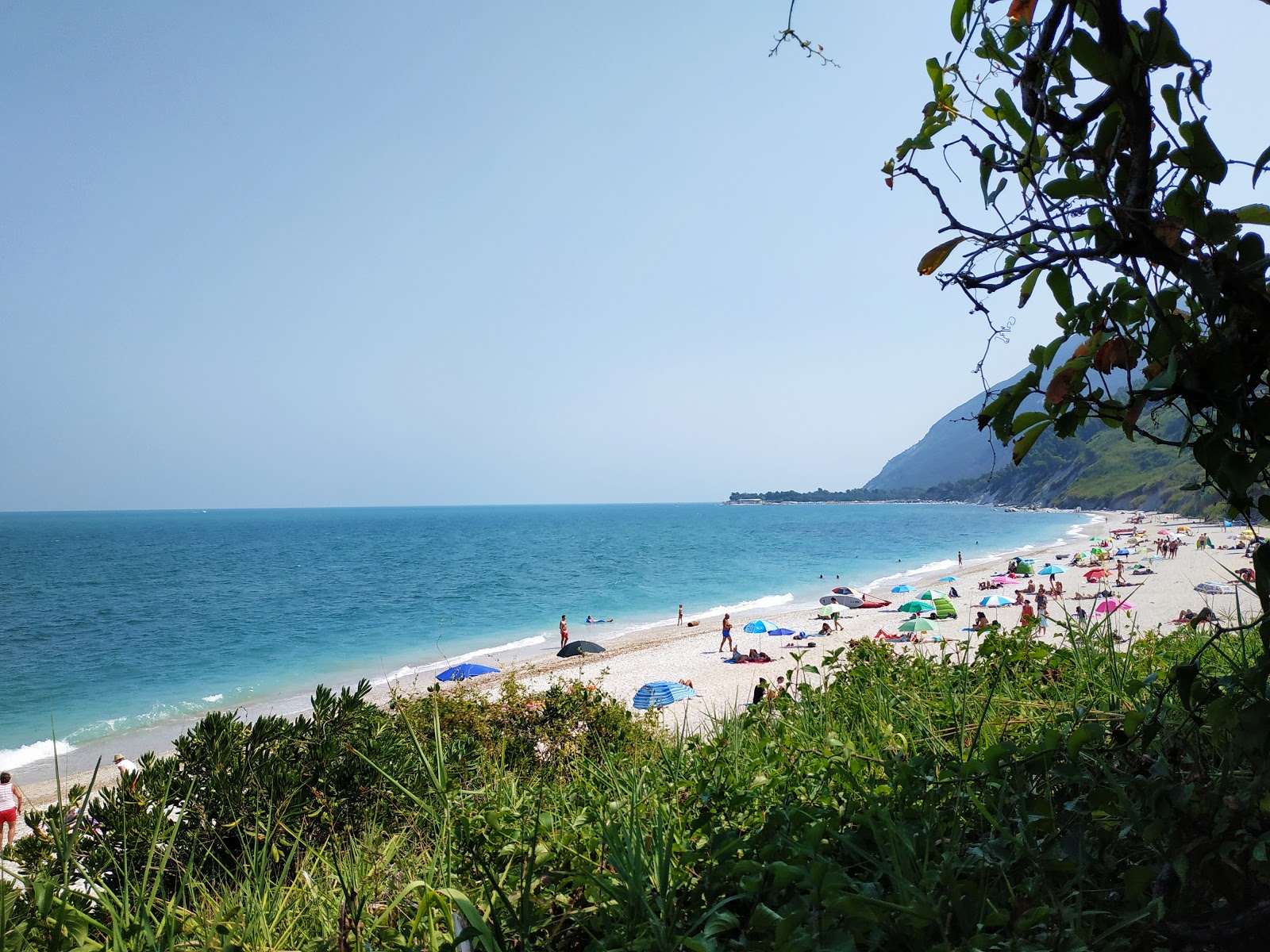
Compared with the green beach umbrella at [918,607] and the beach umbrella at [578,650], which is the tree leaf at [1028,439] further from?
the green beach umbrella at [918,607]

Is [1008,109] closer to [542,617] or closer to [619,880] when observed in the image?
[619,880]

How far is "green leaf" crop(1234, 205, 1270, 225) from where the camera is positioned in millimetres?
1424

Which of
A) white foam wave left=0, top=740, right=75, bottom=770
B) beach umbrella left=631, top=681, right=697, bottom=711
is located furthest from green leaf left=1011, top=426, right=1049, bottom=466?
white foam wave left=0, top=740, right=75, bottom=770

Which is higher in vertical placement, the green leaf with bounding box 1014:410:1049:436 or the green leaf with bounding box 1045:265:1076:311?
the green leaf with bounding box 1045:265:1076:311

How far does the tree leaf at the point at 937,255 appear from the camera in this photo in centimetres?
166

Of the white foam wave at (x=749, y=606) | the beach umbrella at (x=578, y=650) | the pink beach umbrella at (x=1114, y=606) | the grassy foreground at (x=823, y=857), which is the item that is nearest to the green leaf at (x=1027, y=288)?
the grassy foreground at (x=823, y=857)

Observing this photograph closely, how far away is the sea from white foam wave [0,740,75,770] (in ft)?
0.45

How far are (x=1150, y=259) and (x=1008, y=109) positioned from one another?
57 centimetres

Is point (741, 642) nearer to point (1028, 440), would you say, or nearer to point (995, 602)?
point (995, 602)

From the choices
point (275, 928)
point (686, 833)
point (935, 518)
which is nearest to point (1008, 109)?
point (686, 833)

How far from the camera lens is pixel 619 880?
147 cm

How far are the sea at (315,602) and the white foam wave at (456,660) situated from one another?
22 centimetres

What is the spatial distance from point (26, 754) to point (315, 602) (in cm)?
3116

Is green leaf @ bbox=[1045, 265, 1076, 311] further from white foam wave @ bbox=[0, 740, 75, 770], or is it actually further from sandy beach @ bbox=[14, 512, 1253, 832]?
white foam wave @ bbox=[0, 740, 75, 770]
